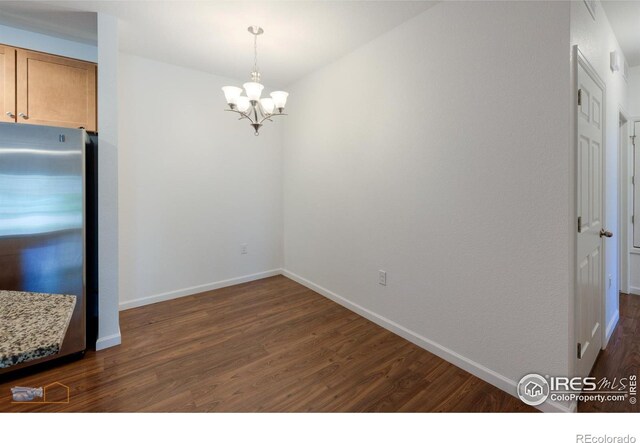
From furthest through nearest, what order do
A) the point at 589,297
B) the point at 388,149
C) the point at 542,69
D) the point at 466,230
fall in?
the point at 388,149, the point at 466,230, the point at 589,297, the point at 542,69

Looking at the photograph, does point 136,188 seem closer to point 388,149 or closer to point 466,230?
point 388,149

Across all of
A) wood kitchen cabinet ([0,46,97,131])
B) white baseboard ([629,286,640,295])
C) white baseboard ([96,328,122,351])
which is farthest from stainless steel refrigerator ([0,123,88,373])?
white baseboard ([629,286,640,295])

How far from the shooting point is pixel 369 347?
240 centimetres

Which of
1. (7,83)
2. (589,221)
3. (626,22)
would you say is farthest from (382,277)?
(7,83)

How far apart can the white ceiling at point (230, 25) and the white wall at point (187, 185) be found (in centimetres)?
42

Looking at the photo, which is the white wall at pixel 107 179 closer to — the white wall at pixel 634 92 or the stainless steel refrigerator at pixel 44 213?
the stainless steel refrigerator at pixel 44 213

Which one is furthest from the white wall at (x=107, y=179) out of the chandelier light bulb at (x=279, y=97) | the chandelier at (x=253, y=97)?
the chandelier light bulb at (x=279, y=97)

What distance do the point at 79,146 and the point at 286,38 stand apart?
6.38 feet

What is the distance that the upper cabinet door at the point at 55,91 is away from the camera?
2.33 metres

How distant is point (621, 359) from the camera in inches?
84.7

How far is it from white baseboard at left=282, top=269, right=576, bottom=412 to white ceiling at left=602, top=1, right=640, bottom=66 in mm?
2774

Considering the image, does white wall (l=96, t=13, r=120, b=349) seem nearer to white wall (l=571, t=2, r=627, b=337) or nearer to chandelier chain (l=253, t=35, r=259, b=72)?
chandelier chain (l=253, t=35, r=259, b=72)

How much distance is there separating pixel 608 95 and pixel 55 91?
14.8ft
